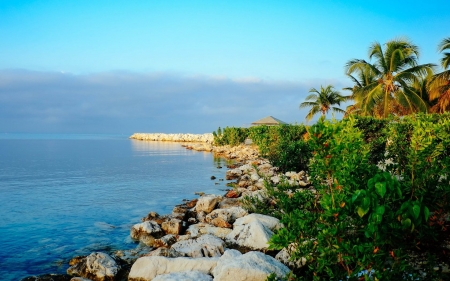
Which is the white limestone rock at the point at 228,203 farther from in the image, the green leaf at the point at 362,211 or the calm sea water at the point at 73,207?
the green leaf at the point at 362,211

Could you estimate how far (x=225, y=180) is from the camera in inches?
794

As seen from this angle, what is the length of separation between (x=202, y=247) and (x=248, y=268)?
7.64 feet

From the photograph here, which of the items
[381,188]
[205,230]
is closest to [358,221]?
[381,188]

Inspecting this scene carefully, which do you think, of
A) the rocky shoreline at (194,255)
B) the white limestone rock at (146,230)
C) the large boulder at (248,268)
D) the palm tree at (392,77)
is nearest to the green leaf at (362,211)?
the rocky shoreline at (194,255)

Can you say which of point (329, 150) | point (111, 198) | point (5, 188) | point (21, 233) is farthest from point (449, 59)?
point (5, 188)

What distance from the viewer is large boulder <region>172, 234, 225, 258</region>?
7.21 m

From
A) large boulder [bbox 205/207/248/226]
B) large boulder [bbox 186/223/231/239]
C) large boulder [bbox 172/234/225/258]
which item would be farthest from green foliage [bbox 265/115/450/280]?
large boulder [bbox 205/207/248/226]

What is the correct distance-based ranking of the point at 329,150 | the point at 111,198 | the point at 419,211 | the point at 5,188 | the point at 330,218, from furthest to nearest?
the point at 5,188
the point at 111,198
the point at 329,150
the point at 330,218
the point at 419,211

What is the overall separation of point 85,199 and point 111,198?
3.47 feet

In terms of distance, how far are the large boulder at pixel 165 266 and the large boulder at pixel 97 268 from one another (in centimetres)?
47

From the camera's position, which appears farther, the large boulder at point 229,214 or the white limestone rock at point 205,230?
the large boulder at point 229,214

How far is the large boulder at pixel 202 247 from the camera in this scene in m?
7.21

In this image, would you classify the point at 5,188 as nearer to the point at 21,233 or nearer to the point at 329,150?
the point at 21,233

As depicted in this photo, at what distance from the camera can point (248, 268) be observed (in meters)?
5.23
